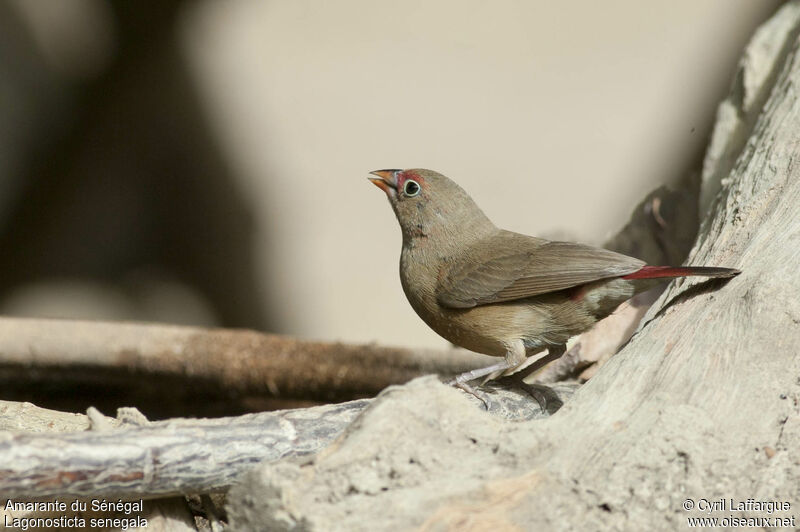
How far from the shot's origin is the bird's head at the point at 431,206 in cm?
367

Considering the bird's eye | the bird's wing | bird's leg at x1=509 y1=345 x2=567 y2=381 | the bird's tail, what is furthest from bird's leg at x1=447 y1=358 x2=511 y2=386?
the bird's eye

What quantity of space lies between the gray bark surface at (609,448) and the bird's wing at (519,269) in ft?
1.44

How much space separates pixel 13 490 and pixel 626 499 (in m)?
1.51

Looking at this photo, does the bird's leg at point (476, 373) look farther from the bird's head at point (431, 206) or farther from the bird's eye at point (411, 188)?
the bird's eye at point (411, 188)

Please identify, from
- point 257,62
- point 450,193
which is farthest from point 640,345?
point 257,62

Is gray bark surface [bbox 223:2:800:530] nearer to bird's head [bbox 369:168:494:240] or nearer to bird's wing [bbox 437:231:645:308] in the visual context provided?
bird's wing [bbox 437:231:645:308]

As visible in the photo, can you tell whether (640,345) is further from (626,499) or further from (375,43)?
(375,43)

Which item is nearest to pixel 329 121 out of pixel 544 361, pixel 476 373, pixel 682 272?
pixel 544 361

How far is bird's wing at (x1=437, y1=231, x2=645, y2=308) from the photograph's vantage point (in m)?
3.15

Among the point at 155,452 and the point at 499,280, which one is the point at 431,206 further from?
the point at 155,452

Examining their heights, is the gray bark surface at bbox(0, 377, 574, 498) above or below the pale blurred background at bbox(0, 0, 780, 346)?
below

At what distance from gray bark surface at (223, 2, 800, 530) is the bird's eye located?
4.43ft

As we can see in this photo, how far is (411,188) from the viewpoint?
3742 mm

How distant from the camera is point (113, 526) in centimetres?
242
